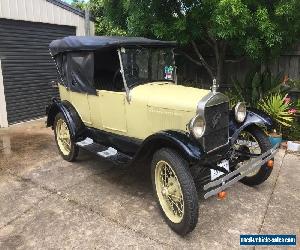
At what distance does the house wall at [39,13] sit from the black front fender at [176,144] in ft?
19.2

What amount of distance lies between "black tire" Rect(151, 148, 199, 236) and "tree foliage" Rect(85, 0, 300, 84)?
3.37 metres

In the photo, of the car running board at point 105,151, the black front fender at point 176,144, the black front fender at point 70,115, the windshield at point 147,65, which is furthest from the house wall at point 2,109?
the black front fender at point 176,144

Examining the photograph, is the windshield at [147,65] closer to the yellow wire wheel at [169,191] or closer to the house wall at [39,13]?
the yellow wire wheel at [169,191]

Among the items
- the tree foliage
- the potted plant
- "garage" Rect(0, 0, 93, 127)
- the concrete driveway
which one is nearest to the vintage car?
the concrete driveway

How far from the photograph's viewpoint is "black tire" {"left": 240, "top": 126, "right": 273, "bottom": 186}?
172 inches

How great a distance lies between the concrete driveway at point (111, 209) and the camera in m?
3.48

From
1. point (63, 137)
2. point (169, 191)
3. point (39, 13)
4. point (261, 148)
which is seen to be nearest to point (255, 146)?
point (261, 148)

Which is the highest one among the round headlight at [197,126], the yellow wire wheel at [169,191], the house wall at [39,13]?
the house wall at [39,13]

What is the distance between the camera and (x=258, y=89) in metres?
6.97

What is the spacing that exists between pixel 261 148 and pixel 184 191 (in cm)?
164

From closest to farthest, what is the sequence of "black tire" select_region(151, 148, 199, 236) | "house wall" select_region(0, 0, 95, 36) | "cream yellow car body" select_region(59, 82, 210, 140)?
"black tire" select_region(151, 148, 199, 236) < "cream yellow car body" select_region(59, 82, 210, 140) < "house wall" select_region(0, 0, 95, 36)

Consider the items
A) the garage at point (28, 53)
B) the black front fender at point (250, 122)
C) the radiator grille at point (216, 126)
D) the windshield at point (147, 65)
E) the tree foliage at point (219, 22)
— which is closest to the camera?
the radiator grille at point (216, 126)

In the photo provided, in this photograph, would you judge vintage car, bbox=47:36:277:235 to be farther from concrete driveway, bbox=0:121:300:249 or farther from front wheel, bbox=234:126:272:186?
concrete driveway, bbox=0:121:300:249

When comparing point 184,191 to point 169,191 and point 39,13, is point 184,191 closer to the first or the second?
point 169,191
